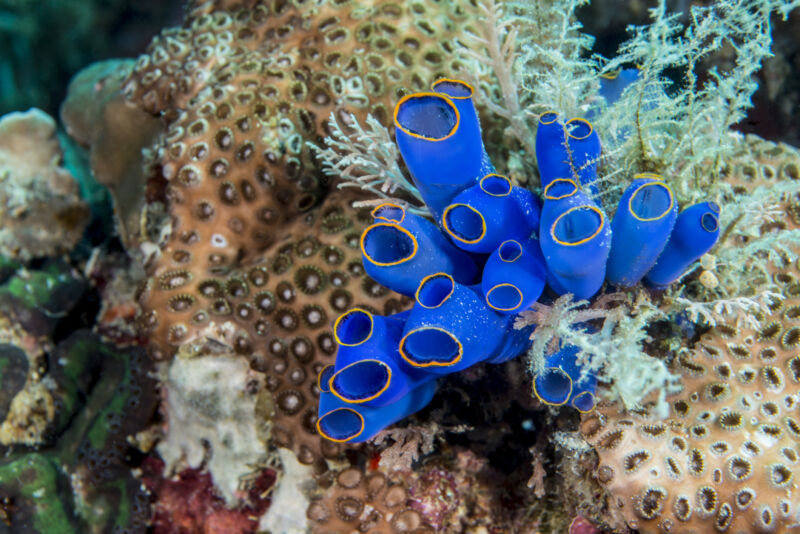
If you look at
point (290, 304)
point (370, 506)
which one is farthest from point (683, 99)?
point (370, 506)

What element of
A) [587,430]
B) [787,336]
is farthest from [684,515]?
[787,336]

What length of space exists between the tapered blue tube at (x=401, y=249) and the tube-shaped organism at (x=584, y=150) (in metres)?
0.69

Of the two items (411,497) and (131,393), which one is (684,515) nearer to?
(411,497)

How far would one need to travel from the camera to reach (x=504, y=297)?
6.31ft

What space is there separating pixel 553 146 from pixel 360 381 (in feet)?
4.38

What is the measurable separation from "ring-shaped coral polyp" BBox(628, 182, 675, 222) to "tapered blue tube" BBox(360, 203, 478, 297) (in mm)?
794

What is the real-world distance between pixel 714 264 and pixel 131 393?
12.6 ft

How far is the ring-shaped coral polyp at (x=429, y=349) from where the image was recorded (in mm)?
1839

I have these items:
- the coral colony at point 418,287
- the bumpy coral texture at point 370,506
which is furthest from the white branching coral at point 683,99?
the bumpy coral texture at point 370,506

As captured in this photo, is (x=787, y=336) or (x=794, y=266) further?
(x=794, y=266)

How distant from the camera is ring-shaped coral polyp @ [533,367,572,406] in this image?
2.06 metres

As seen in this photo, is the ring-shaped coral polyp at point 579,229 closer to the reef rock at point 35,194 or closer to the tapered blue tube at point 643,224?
the tapered blue tube at point 643,224

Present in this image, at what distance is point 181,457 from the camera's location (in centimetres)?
345

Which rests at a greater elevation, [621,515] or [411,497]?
[621,515]
